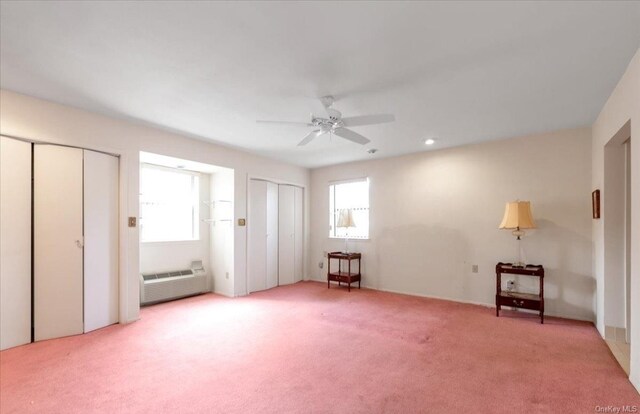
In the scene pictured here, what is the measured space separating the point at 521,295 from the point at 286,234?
413cm

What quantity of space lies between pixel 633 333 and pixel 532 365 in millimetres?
769

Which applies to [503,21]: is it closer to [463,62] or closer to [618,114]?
[463,62]

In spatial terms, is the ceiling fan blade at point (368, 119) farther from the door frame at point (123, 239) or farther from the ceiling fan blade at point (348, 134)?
the door frame at point (123, 239)

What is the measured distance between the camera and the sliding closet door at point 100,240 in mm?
3441

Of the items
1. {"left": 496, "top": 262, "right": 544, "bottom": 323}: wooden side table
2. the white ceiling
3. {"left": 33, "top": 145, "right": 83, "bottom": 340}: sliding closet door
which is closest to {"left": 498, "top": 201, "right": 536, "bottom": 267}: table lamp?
{"left": 496, "top": 262, "right": 544, "bottom": 323}: wooden side table

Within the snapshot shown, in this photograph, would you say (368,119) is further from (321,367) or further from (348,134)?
(321,367)

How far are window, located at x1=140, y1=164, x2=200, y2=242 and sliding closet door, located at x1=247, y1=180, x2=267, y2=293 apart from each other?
1.00 m

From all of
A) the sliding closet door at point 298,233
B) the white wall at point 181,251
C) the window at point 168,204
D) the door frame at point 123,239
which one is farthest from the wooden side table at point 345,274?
the door frame at point 123,239

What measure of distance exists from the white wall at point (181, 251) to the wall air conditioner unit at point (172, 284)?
0.34ft

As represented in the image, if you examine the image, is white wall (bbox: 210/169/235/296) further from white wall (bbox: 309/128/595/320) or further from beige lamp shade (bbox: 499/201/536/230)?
beige lamp shade (bbox: 499/201/536/230)

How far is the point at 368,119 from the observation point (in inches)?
111

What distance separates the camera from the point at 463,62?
2338 mm

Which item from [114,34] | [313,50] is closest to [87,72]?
[114,34]

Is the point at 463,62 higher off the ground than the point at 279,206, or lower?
higher
